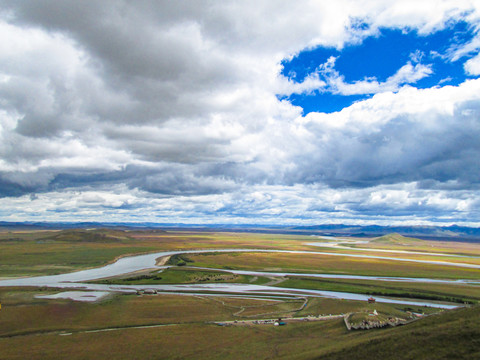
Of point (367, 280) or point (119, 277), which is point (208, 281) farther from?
point (367, 280)

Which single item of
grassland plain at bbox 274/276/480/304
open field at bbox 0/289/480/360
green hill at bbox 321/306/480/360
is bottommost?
grassland plain at bbox 274/276/480/304

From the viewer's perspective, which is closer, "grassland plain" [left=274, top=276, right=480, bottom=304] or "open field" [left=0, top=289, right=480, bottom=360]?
"open field" [left=0, top=289, right=480, bottom=360]

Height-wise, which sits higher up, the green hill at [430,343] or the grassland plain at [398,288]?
the green hill at [430,343]

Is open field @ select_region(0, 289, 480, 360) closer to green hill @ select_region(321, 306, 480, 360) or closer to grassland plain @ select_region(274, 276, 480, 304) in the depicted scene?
green hill @ select_region(321, 306, 480, 360)

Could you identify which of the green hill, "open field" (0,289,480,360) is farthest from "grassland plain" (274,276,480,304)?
the green hill

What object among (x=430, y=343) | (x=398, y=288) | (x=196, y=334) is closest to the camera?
(x=430, y=343)

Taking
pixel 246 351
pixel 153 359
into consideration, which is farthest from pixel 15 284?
pixel 246 351

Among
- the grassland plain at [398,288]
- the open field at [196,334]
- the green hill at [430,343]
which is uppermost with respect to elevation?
the green hill at [430,343]

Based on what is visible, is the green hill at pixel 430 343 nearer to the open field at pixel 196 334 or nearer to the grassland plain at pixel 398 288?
the open field at pixel 196 334

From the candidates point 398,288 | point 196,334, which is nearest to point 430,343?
point 196,334

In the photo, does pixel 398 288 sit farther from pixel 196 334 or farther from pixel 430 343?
pixel 430 343

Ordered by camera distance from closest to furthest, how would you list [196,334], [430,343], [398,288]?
[430,343] < [196,334] < [398,288]

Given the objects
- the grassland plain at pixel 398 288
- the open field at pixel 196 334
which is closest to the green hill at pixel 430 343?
the open field at pixel 196 334

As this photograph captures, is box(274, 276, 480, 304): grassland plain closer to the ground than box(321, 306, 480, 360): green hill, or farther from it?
closer to the ground
